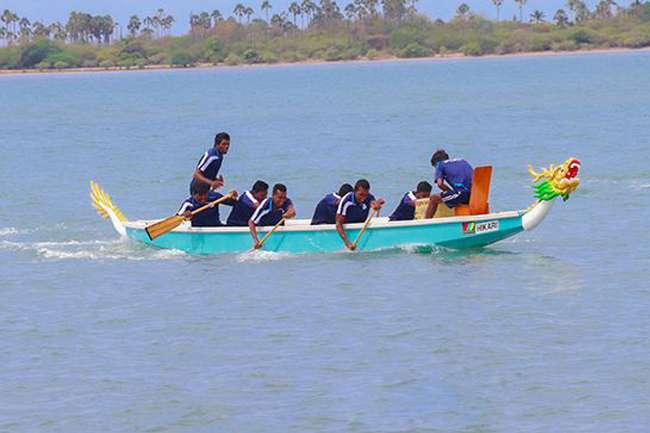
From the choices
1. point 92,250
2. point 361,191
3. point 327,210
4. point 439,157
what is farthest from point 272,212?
point 92,250

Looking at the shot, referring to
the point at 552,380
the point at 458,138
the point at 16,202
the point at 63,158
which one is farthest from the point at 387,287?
the point at 458,138

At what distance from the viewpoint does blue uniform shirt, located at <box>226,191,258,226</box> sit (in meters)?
23.0

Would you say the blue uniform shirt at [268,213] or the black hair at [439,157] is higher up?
the black hair at [439,157]

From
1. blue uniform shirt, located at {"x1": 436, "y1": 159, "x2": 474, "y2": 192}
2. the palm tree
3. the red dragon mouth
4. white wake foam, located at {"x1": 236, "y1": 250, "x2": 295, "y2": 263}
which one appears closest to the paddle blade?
white wake foam, located at {"x1": 236, "y1": 250, "x2": 295, "y2": 263}

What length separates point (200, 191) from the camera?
75.9 feet

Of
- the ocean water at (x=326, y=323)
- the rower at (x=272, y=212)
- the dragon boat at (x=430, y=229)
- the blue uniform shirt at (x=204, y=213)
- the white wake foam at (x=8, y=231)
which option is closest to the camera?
the ocean water at (x=326, y=323)

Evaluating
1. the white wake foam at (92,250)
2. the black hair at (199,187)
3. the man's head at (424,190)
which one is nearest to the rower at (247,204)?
the black hair at (199,187)

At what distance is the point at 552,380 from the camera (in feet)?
50.4

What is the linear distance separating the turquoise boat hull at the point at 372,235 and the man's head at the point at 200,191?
47cm

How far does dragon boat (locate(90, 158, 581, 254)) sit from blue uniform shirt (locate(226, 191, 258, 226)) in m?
0.36

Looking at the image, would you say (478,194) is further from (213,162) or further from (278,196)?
(213,162)

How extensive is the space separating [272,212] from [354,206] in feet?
4.43

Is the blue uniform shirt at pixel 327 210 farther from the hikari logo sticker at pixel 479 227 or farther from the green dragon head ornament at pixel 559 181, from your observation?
the green dragon head ornament at pixel 559 181

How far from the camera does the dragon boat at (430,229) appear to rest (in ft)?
70.9
